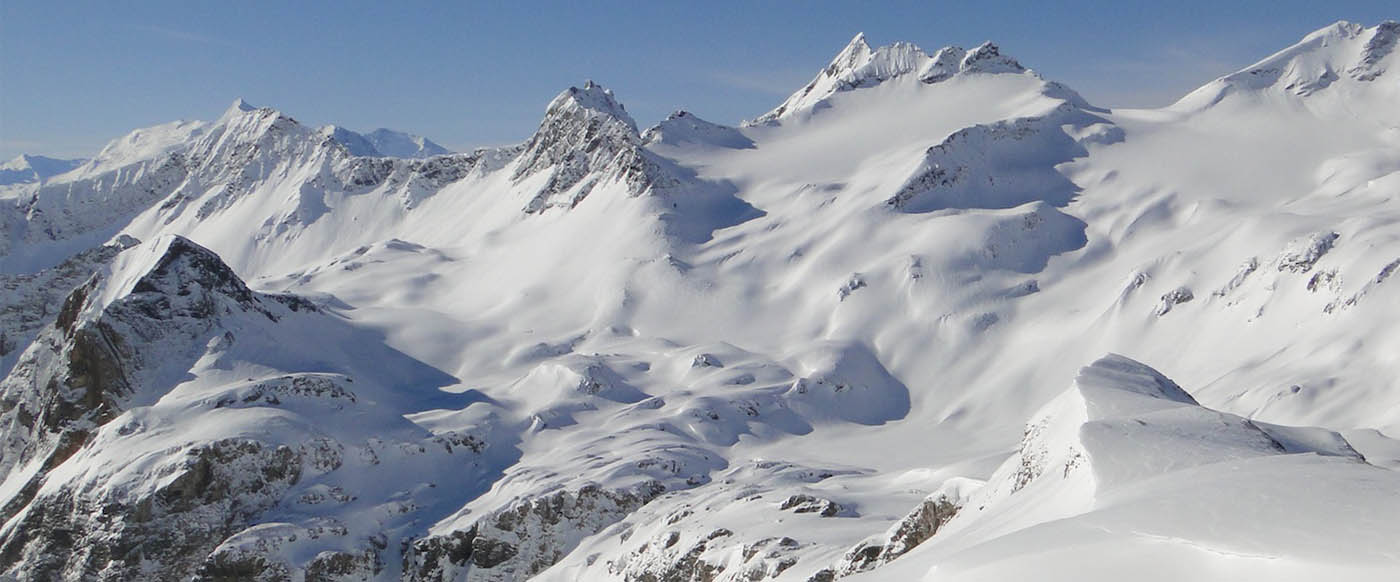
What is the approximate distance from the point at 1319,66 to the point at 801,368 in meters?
107

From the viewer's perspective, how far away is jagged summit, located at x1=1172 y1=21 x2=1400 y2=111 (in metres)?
162

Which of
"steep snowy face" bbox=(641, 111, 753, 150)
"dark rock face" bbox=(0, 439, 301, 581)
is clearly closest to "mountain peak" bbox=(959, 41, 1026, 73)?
"steep snowy face" bbox=(641, 111, 753, 150)

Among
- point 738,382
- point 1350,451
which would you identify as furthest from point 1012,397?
point 1350,451

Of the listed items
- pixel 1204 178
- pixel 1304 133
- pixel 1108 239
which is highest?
pixel 1304 133

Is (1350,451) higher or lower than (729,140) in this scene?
lower

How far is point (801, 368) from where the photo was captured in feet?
378

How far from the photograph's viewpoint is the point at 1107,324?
111125mm

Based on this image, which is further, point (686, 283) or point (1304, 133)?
point (1304, 133)

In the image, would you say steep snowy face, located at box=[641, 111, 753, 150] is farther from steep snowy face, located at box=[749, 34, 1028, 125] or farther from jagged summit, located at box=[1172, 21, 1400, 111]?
jagged summit, located at box=[1172, 21, 1400, 111]

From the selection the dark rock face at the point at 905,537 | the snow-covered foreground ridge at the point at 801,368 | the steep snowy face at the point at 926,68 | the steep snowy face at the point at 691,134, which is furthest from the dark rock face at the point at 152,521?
the steep snowy face at the point at 926,68

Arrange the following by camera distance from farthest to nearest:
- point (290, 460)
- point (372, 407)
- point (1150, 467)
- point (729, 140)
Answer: point (729, 140)
point (372, 407)
point (290, 460)
point (1150, 467)

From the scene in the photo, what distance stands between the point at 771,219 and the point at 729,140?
38.2 m

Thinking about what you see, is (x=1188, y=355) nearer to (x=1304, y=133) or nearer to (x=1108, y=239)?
(x=1108, y=239)

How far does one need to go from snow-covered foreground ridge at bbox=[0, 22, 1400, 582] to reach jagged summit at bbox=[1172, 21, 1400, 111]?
2.13ft
